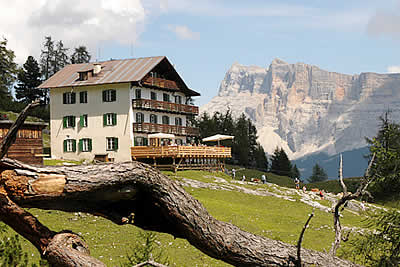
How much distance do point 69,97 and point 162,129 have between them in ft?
40.6

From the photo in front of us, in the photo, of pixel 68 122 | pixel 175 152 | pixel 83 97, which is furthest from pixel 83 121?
pixel 175 152

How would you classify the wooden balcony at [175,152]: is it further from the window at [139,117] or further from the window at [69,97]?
the window at [69,97]

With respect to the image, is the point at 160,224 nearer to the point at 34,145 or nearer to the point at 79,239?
the point at 79,239

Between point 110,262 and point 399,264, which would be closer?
point 399,264

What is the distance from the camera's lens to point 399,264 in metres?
7.12

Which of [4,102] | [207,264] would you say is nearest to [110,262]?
[207,264]

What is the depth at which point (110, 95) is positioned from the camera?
55.3 meters

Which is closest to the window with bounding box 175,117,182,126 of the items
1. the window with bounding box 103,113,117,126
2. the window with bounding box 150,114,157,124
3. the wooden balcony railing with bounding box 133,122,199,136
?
the wooden balcony railing with bounding box 133,122,199,136

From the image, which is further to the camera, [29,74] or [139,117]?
[29,74]

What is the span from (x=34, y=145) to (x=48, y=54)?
90.5 meters

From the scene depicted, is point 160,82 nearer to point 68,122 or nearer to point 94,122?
point 94,122

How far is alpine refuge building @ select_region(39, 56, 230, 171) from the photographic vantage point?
54250mm

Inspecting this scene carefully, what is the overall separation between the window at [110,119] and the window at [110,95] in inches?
70.8

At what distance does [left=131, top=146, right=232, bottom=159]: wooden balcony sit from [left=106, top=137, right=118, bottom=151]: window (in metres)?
4.64
